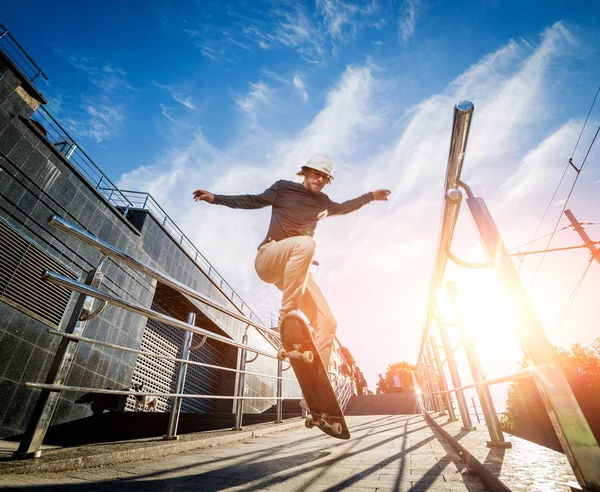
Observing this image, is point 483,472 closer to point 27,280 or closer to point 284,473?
point 284,473

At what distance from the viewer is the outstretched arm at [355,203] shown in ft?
10.7

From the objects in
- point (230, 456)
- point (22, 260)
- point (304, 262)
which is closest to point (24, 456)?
point (230, 456)

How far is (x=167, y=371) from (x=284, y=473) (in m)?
9.96

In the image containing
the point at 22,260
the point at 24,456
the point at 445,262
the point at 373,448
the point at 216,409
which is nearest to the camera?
the point at 24,456

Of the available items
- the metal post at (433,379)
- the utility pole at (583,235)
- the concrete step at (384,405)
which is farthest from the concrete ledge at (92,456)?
the utility pole at (583,235)

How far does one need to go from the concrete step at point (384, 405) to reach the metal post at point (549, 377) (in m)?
11.7

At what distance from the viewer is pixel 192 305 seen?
36.8ft

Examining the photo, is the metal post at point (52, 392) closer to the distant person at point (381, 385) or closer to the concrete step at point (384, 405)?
the concrete step at point (384, 405)

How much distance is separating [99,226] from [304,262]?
7850 mm

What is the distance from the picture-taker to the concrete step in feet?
36.8

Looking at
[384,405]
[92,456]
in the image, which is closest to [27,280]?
[92,456]

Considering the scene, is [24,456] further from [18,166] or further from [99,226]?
[99,226]

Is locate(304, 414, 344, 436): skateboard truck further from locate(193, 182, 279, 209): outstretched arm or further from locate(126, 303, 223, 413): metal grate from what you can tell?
locate(126, 303, 223, 413): metal grate

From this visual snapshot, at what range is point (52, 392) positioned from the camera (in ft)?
6.24
